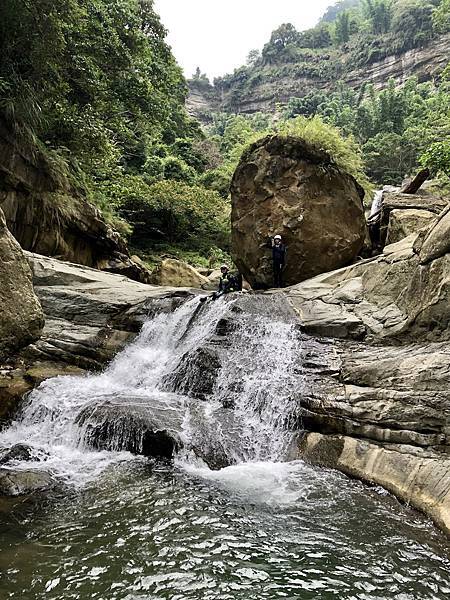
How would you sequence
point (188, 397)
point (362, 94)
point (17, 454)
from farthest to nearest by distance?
point (362, 94), point (188, 397), point (17, 454)

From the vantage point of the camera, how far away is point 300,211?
47.1 ft

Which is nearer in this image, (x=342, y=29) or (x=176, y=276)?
(x=176, y=276)

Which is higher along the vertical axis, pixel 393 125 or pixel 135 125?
pixel 393 125

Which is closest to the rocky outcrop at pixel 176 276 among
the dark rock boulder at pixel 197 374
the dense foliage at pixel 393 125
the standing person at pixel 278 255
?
the standing person at pixel 278 255

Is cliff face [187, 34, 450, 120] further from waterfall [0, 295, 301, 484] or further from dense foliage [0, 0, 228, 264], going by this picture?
waterfall [0, 295, 301, 484]

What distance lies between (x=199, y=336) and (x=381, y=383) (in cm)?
507

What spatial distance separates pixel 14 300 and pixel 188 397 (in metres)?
3.76

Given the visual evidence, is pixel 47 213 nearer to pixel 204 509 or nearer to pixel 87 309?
pixel 87 309

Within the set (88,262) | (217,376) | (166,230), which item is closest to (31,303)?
(217,376)

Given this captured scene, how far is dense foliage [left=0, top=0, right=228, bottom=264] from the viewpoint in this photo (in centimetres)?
1226

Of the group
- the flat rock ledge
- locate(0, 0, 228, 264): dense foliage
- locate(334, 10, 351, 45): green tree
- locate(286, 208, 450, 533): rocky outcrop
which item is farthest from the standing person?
locate(334, 10, 351, 45): green tree

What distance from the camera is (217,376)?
934cm

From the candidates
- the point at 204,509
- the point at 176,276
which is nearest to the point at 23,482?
the point at 204,509

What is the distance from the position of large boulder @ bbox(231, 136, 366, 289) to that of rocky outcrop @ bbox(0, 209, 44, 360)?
27.1ft
